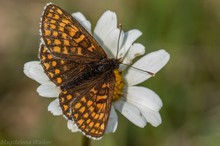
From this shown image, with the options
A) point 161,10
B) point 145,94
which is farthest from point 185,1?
point 145,94

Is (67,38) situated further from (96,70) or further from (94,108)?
(94,108)

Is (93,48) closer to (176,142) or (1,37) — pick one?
(176,142)

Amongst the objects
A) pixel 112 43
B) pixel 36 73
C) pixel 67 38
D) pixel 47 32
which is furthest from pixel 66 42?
pixel 112 43

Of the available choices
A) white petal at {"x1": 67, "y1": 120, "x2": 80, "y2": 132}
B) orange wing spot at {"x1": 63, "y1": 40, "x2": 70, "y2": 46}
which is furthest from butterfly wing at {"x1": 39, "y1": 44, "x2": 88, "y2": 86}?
white petal at {"x1": 67, "y1": 120, "x2": 80, "y2": 132}

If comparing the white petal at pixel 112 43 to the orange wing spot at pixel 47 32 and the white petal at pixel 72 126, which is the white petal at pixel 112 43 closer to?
the orange wing spot at pixel 47 32

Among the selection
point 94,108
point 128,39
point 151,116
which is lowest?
point 151,116

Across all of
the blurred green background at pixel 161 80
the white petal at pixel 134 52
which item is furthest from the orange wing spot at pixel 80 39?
the blurred green background at pixel 161 80

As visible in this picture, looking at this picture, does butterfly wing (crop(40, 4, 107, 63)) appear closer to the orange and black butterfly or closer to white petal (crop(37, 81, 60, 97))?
the orange and black butterfly
